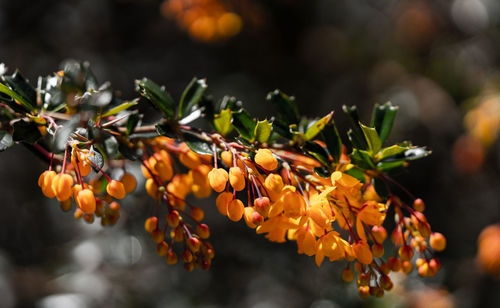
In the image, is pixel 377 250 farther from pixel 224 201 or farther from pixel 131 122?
pixel 131 122

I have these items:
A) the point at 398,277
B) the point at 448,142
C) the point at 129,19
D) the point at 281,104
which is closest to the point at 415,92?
the point at 448,142

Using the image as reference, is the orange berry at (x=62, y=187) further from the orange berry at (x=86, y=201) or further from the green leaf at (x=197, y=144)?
the green leaf at (x=197, y=144)

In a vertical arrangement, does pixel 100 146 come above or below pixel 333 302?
above

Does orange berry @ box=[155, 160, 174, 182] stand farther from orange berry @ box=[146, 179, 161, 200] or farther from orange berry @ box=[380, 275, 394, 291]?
orange berry @ box=[380, 275, 394, 291]

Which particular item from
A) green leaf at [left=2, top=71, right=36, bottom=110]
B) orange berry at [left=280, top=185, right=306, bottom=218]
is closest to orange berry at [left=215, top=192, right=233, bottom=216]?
orange berry at [left=280, top=185, right=306, bottom=218]

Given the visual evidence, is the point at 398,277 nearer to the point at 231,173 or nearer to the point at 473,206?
the point at 231,173

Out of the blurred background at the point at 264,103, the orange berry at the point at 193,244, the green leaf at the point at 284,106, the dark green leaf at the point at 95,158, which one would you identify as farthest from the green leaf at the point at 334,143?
the blurred background at the point at 264,103

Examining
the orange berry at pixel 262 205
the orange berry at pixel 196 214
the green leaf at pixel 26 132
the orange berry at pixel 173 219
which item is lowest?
the orange berry at pixel 196 214
